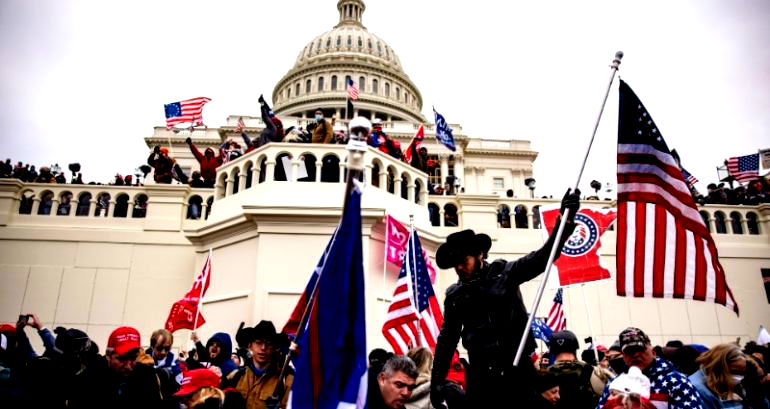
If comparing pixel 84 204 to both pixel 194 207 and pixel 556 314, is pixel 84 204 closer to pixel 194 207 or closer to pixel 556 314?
pixel 194 207

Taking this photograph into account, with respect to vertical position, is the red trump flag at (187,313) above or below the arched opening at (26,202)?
below

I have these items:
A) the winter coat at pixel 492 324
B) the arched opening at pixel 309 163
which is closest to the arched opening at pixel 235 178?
the arched opening at pixel 309 163

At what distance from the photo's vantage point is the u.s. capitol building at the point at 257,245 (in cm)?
1178

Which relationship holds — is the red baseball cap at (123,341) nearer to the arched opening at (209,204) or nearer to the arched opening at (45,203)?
the arched opening at (209,204)

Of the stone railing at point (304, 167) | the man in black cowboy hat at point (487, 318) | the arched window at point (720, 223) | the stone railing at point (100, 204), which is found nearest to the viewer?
the man in black cowboy hat at point (487, 318)

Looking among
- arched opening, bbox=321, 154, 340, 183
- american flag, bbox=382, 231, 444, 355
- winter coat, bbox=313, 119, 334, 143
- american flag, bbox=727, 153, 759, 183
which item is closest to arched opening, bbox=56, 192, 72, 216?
winter coat, bbox=313, 119, 334, 143

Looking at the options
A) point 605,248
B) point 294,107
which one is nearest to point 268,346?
point 605,248

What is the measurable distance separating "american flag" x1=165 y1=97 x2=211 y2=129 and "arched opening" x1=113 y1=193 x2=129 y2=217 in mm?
5184

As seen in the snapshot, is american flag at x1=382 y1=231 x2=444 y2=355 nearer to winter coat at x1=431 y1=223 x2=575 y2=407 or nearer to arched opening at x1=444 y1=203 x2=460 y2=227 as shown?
winter coat at x1=431 y1=223 x2=575 y2=407

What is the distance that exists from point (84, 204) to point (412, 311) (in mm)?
10718

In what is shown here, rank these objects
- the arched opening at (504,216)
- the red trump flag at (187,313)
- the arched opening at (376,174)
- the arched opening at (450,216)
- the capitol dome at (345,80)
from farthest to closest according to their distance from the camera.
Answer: the capitol dome at (345,80), the arched opening at (504,216), the arched opening at (450,216), the arched opening at (376,174), the red trump flag at (187,313)

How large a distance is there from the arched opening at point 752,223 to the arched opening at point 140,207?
17.5 metres

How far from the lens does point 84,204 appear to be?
14.3 metres

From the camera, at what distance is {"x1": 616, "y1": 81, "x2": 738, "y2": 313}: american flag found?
176 inches
